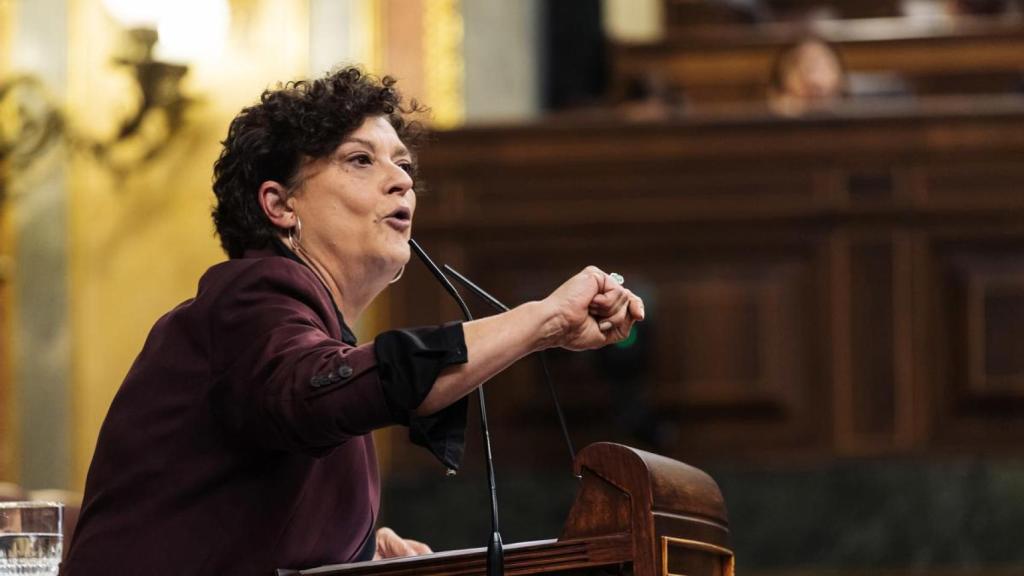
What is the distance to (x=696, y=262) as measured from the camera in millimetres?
5371

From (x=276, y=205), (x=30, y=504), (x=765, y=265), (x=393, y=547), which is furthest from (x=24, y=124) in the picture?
(x=30, y=504)

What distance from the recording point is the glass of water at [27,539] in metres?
2.21

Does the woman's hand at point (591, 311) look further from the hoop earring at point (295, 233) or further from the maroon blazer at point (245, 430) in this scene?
the hoop earring at point (295, 233)

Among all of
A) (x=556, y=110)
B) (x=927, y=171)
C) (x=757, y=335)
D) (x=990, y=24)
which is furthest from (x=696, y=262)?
(x=990, y=24)

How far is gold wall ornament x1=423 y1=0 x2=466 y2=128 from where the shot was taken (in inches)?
264

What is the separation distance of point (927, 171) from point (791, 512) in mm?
1067

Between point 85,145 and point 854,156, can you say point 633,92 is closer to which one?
point 854,156

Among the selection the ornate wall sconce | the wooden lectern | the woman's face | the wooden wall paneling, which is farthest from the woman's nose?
the ornate wall sconce

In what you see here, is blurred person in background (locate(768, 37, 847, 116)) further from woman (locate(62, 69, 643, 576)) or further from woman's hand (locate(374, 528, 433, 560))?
woman (locate(62, 69, 643, 576))

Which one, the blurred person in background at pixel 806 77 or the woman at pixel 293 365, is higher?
the blurred person in background at pixel 806 77

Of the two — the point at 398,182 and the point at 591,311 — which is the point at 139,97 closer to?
the point at 398,182

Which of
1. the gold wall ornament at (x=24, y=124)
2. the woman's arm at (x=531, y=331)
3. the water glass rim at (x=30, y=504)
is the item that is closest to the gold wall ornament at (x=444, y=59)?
the gold wall ornament at (x=24, y=124)

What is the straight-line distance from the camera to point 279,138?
94.3 inches

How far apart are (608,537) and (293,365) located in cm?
37
